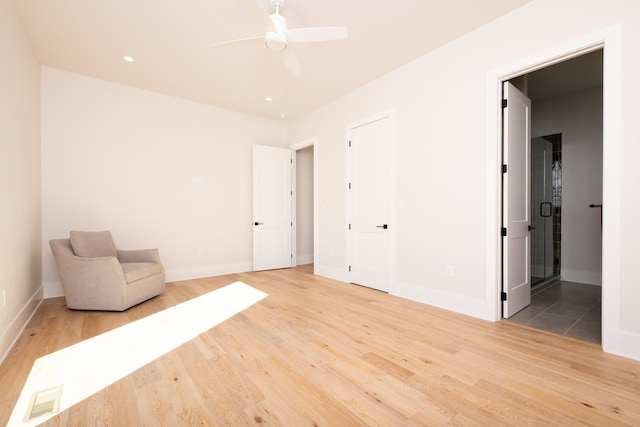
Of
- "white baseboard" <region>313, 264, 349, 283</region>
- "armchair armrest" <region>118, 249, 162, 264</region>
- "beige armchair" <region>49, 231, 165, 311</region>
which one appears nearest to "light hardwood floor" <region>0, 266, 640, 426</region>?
"beige armchair" <region>49, 231, 165, 311</region>

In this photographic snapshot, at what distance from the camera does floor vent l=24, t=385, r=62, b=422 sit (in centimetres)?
155

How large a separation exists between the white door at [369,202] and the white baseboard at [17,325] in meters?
3.70

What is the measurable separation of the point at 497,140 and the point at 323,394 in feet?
8.99

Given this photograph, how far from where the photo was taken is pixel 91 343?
245cm

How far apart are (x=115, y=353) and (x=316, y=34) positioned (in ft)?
9.85

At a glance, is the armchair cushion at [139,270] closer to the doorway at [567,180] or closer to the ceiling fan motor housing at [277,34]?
the ceiling fan motor housing at [277,34]

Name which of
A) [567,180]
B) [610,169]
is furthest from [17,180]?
[567,180]

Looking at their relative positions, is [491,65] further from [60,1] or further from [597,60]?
[60,1]

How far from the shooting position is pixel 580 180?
462 centimetres

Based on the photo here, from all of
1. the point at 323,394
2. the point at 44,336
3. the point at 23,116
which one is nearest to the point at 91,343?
the point at 44,336

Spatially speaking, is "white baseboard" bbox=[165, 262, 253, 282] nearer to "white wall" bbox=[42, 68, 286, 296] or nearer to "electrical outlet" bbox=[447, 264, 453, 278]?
"white wall" bbox=[42, 68, 286, 296]

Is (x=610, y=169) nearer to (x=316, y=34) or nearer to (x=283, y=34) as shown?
(x=316, y=34)

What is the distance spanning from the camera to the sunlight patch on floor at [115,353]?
1.77 metres

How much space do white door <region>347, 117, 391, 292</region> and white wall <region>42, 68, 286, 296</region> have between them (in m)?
2.12
